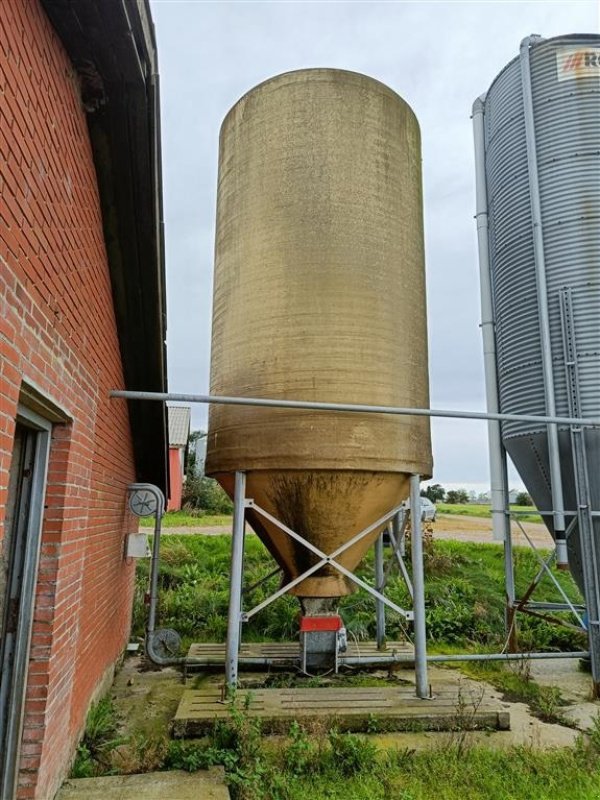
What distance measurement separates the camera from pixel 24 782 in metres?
3.13

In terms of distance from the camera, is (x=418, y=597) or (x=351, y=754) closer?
(x=351, y=754)

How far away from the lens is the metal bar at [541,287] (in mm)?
6922

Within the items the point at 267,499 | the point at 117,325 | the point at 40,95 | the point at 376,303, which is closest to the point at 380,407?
the point at 376,303

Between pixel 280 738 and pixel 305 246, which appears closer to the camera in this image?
pixel 280 738

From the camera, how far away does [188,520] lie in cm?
2117

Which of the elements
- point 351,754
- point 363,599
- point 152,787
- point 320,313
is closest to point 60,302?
point 320,313

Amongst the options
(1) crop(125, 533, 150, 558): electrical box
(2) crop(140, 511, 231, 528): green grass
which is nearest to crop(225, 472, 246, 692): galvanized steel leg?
(1) crop(125, 533, 150, 558): electrical box

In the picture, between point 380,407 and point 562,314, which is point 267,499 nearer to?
point 380,407

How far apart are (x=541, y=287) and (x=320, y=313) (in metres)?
3.55

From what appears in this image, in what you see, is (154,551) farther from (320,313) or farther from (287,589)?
(320,313)

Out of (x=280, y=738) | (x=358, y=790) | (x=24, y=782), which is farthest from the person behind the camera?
(x=280, y=738)

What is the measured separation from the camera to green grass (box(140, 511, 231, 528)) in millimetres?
20016

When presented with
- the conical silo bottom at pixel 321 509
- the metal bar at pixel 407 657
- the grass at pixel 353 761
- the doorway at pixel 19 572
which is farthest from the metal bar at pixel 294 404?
the metal bar at pixel 407 657

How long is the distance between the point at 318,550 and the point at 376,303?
101 inches
